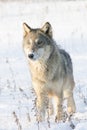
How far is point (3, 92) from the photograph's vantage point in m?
9.64

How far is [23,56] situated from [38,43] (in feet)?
21.1

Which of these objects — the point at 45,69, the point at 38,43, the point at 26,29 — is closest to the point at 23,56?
the point at 26,29

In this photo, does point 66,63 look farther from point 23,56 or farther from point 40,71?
point 23,56

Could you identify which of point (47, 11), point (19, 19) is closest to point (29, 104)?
point (19, 19)

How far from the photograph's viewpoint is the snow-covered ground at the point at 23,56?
686cm

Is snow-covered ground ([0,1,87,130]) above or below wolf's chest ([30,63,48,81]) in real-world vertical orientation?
below

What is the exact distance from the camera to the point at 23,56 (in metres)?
13.6

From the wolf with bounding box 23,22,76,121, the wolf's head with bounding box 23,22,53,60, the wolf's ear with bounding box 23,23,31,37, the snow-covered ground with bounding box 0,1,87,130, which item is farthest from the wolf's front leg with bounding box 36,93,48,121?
the wolf's ear with bounding box 23,23,31,37

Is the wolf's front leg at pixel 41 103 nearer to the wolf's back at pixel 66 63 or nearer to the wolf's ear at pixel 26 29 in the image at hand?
the wolf's back at pixel 66 63

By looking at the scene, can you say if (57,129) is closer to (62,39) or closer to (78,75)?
(78,75)

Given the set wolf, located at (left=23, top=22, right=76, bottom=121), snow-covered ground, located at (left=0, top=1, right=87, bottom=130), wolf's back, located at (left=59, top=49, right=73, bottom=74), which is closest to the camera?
snow-covered ground, located at (left=0, top=1, right=87, bottom=130)

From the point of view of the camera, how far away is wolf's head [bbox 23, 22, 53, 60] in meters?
7.04

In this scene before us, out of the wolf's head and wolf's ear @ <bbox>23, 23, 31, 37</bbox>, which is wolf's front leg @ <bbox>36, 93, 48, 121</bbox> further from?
wolf's ear @ <bbox>23, 23, 31, 37</bbox>

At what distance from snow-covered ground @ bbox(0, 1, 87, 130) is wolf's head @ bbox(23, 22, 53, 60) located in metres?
0.87
